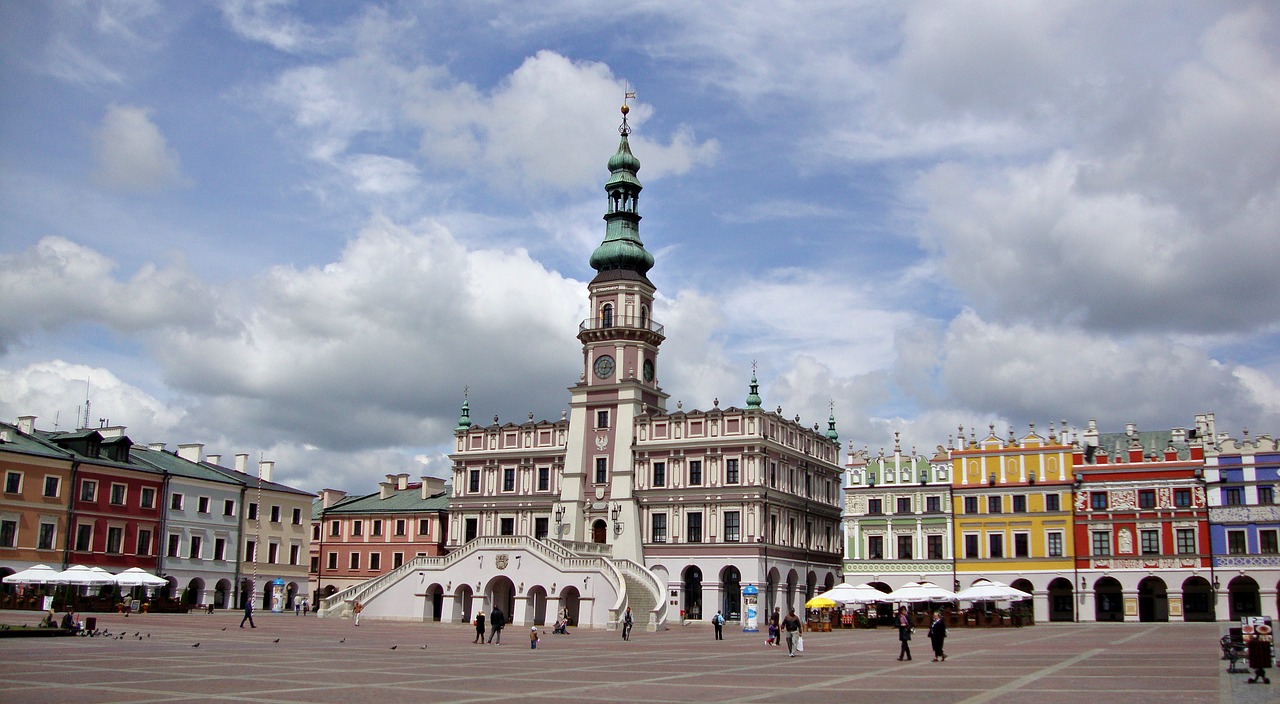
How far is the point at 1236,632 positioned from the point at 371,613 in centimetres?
5218

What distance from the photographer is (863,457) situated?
8188 centimetres

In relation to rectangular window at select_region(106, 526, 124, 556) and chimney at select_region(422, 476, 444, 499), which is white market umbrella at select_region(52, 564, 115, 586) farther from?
chimney at select_region(422, 476, 444, 499)

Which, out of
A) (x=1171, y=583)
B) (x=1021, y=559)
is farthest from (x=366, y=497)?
(x=1171, y=583)

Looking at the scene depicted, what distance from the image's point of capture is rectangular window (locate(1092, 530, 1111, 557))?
241ft

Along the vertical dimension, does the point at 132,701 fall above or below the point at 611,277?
below

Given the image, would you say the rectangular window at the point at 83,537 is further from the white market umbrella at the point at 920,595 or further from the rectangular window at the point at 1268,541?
the rectangular window at the point at 1268,541

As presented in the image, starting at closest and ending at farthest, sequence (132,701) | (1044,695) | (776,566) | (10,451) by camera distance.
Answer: (132,701)
(1044,695)
(10,451)
(776,566)

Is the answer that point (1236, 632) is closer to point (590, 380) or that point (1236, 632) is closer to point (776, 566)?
point (776, 566)

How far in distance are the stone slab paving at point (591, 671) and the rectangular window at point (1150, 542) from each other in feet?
91.8

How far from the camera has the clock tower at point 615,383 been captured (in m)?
74.3

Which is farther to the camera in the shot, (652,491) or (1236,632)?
(652,491)

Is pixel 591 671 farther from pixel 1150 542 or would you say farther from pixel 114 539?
pixel 1150 542

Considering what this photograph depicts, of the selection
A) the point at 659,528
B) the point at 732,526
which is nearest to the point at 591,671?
the point at 732,526

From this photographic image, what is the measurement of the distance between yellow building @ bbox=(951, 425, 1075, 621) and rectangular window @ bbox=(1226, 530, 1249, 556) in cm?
917
